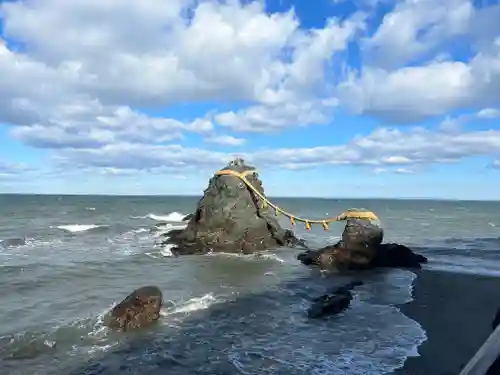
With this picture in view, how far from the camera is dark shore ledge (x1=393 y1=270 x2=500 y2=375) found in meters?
9.59

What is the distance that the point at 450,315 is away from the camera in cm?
1325

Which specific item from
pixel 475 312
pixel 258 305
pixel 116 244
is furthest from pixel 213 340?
pixel 116 244

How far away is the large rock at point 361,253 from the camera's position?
20.5 metres

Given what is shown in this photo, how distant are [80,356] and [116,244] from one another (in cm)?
2223

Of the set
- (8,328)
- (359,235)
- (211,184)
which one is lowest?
(8,328)

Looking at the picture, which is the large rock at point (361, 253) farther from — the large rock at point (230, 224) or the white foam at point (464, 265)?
the large rock at point (230, 224)

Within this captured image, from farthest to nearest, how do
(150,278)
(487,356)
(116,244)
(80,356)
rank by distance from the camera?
1. (116,244)
2. (150,278)
3. (80,356)
4. (487,356)

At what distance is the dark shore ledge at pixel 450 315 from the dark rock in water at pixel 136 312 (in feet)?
21.2

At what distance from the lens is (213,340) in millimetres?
11125

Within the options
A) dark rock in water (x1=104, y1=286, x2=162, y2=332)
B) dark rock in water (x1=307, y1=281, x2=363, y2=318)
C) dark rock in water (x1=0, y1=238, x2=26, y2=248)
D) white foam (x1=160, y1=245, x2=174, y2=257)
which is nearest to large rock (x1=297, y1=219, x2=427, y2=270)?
dark rock in water (x1=307, y1=281, x2=363, y2=318)

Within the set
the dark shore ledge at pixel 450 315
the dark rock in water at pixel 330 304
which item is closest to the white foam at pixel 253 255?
the dark shore ledge at pixel 450 315

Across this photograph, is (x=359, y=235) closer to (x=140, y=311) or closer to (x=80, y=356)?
(x=140, y=311)

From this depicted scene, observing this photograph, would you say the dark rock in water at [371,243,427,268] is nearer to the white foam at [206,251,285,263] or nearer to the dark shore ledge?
the dark shore ledge

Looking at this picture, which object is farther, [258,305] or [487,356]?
[258,305]
